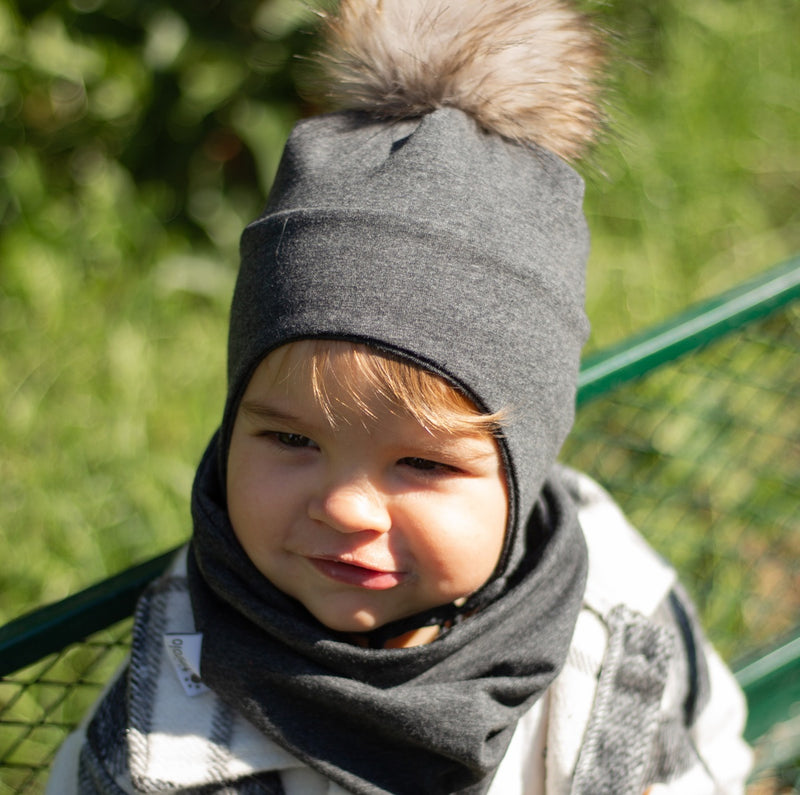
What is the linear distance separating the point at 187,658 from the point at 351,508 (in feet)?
1.10

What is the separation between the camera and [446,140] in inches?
47.2

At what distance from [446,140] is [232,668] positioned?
2.41 ft

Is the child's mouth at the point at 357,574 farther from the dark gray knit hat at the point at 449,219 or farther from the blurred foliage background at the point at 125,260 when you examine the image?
the blurred foliage background at the point at 125,260

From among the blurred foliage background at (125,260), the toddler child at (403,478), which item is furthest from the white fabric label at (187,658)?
the blurred foliage background at (125,260)

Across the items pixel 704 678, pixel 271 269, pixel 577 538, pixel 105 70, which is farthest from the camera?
pixel 105 70

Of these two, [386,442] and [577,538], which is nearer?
[386,442]

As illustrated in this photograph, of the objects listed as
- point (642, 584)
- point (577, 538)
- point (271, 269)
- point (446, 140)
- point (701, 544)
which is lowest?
point (701, 544)

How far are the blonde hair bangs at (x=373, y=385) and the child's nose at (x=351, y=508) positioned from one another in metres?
0.09

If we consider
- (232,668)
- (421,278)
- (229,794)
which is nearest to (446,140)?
(421,278)

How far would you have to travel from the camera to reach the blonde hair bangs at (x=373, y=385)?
1.08 m

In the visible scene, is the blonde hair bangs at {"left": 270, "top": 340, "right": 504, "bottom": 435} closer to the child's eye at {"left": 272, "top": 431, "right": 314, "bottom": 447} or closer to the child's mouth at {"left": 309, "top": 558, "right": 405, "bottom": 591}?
the child's eye at {"left": 272, "top": 431, "right": 314, "bottom": 447}

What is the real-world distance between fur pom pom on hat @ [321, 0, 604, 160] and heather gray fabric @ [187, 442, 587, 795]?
2.01 ft

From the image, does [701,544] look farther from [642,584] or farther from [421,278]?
[421,278]

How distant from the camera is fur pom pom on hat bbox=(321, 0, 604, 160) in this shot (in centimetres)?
126
